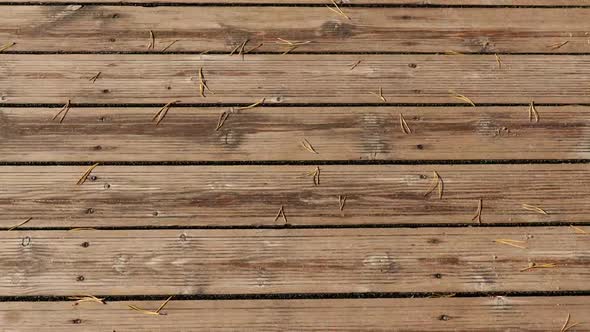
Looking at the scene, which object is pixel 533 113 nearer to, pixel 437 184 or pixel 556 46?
pixel 556 46

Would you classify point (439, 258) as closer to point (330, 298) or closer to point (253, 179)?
point (330, 298)

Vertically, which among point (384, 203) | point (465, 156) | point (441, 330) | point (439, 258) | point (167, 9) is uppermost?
point (167, 9)

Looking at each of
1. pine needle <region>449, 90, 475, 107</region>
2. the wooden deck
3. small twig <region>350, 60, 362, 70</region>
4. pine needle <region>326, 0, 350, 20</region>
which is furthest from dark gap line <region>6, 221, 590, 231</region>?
pine needle <region>326, 0, 350, 20</region>

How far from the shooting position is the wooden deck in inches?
73.7

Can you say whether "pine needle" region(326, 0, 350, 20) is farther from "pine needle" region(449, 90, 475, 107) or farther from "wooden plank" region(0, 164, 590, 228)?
"wooden plank" region(0, 164, 590, 228)

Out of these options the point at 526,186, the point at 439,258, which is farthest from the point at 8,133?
the point at 526,186

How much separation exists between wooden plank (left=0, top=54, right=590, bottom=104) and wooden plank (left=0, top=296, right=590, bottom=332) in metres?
0.71

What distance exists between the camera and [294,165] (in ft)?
6.59

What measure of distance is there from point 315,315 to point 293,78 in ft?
2.79

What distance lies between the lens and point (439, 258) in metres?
1.92

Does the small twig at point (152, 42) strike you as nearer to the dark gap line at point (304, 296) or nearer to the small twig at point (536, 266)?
the dark gap line at point (304, 296)

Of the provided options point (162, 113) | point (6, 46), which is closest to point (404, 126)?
point (162, 113)

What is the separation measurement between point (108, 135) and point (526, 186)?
1.46 metres

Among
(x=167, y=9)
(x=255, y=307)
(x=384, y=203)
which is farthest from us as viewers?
(x=167, y=9)
